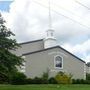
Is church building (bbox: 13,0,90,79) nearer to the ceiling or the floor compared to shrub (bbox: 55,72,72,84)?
nearer to the ceiling

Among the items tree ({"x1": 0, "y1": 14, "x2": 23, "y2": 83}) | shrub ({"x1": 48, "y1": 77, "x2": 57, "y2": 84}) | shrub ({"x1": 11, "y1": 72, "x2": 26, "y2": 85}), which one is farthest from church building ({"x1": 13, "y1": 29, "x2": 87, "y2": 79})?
tree ({"x1": 0, "y1": 14, "x2": 23, "y2": 83})

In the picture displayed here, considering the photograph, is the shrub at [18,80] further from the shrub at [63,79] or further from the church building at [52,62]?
the church building at [52,62]

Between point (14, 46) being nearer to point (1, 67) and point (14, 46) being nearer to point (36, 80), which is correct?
point (1, 67)

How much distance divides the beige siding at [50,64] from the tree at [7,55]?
76.3 ft

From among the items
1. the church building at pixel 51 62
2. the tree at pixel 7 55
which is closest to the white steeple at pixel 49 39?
the church building at pixel 51 62

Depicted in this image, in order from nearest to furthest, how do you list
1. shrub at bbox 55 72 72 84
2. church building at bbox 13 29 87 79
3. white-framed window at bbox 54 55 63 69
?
shrub at bbox 55 72 72 84, church building at bbox 13 29 87 79, white-framed window at bbox 54 55 63 69

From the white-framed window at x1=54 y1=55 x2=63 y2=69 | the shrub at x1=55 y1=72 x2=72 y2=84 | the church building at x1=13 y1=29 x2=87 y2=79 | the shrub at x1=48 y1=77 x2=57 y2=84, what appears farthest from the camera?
the white-framed window at x1=54 y1=55 x2=63 y2=69

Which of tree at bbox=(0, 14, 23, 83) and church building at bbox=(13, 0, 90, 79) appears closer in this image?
tree at bbox=(0, 14, 23, 83)

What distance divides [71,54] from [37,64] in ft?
20.5

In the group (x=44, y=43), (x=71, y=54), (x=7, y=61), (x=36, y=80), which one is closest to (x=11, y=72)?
(x=7, y=61)

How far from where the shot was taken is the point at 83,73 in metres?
67.9

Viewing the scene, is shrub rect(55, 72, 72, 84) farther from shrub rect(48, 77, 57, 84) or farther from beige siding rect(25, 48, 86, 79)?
beige siding rect(25, 48, 86, 79)

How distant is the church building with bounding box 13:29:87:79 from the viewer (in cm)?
6356

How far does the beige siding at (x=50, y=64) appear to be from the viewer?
209ft
